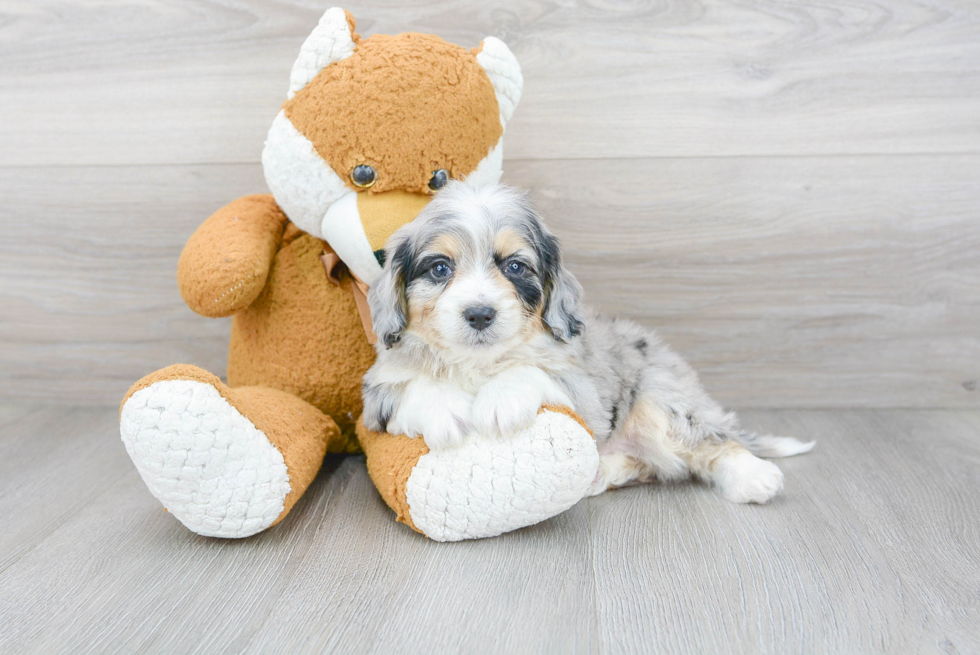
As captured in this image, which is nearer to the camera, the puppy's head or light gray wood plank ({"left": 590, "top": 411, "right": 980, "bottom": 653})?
light gray wood plank ({"left": 590, "top": 411, "right": 980, "bottom": 653})

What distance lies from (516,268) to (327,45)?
2.42 ft

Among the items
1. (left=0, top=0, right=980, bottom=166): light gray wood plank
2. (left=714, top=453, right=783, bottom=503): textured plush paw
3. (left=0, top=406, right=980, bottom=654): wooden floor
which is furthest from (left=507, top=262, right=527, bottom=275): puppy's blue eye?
(left=0, top=0, right=980, bottom=166): light gray wood plank

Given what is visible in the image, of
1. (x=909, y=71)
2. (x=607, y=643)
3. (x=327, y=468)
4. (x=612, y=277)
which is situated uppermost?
(x=909, y=71)

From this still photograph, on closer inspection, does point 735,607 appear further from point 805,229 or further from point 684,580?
point 805,229

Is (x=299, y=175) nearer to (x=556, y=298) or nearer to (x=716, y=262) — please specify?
(x=556, y=298)

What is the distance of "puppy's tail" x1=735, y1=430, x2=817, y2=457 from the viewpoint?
208cm

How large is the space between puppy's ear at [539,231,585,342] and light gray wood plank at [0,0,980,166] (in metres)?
0.79

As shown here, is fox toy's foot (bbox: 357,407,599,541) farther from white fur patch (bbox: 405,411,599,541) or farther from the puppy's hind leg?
the puppy's hind leg

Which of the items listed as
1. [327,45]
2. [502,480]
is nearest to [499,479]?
[502,480]

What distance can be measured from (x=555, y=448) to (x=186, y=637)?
0.79 m

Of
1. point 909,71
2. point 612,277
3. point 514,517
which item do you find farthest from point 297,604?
point 909,71

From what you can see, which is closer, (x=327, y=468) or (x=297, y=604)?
(x=297, y=604)

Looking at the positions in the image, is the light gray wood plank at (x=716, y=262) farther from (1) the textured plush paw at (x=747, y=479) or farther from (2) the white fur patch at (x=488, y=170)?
(1) the textured plush paw at (x=747, y=479)

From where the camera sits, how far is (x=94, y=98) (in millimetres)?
2402
